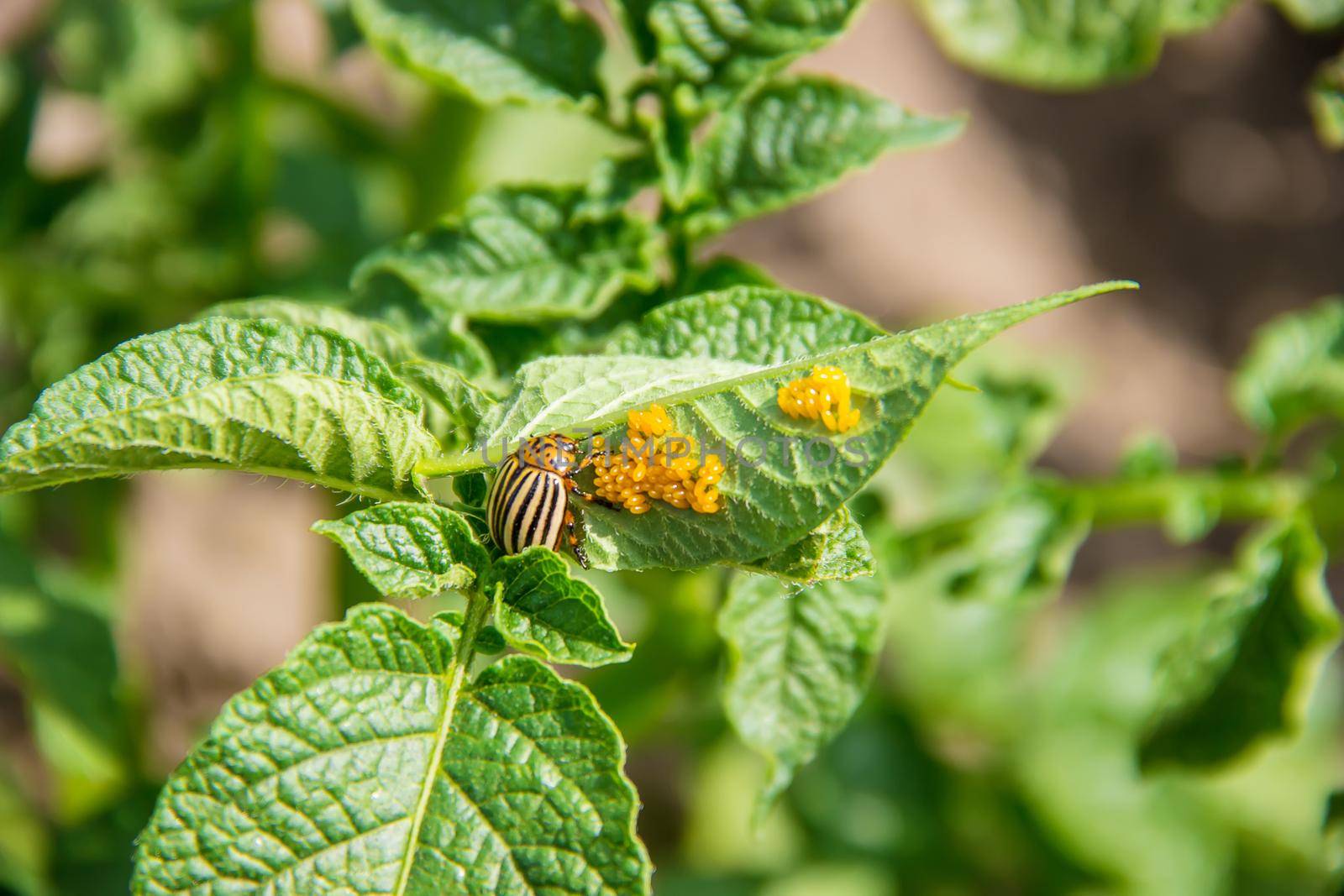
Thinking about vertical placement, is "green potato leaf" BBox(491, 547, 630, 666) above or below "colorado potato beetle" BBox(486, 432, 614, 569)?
below

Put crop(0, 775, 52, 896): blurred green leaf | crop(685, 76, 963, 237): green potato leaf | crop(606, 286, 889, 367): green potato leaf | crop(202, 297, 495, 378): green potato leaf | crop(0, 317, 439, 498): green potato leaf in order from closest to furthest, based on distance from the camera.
Result: crop(0, 317, 439, 498): green potato leaf, crop(606, 286, 889, 367): green potato leaf, crop(202, 297, 495, 378): green potato leaf, crop(685, 76, 963, 237): green potato leaf, crop(0, 775, 52, 896): blurred green leaf

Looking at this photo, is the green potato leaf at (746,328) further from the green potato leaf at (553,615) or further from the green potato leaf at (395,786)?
the green potato leaf at (395,786)

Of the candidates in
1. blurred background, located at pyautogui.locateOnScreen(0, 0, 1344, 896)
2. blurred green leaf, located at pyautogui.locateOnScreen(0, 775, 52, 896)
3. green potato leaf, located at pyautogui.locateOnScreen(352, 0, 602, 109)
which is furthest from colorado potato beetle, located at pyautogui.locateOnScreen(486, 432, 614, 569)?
blurred green leaf, located at pyautogui.locateOnScreen(0, 775, 52, 896)

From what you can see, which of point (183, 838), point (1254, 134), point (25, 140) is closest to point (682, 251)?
point (183, 838)

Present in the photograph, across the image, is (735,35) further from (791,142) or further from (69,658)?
(69,658)

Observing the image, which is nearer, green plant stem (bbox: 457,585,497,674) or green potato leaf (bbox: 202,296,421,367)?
green plant stem (bbox: 457,585,497,674)

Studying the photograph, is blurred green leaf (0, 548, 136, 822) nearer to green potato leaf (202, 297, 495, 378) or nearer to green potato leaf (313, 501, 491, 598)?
green potato leaf (202, 297, 495, 378)

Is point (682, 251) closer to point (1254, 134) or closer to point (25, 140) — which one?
point (25, 140)

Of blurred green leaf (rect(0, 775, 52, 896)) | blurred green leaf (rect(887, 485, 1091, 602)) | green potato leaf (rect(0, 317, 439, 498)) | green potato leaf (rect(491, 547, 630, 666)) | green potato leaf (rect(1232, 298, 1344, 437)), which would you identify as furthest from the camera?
blurred green leaf (rect(0, 775, 52, 896))
